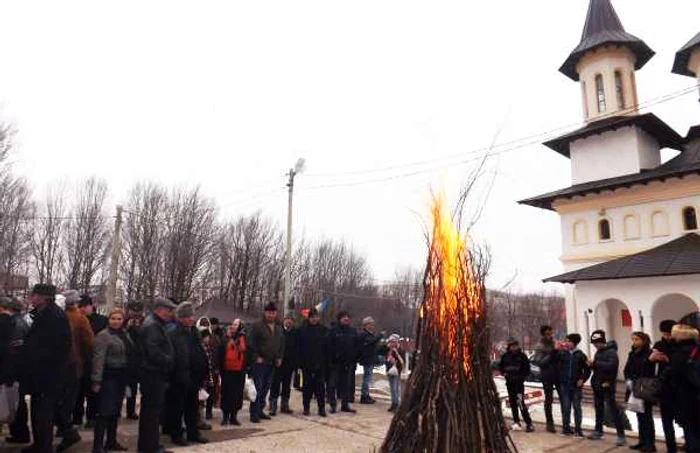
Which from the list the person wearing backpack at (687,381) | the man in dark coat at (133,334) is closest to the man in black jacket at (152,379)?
the man in dark coat at (133,334)

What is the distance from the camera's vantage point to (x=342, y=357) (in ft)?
33.0

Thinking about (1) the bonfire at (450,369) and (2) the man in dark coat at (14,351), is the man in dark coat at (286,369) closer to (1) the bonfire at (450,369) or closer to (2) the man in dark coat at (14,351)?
(2) the man in dark coat at (14,351)

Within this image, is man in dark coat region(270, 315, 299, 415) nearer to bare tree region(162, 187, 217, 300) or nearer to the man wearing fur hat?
the man wearing fur hat

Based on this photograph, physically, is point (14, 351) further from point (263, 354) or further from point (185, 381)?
point (263, 354)

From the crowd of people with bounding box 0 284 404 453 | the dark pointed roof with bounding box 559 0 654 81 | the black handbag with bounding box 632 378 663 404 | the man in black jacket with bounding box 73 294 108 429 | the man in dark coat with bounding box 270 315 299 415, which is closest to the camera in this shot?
the crowd of people with bounding box 0 284 404 453

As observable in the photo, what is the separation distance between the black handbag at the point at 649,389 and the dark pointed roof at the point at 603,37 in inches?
944

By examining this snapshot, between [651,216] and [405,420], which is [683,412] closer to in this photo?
[405,420]

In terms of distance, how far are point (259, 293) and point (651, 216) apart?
95.3ft

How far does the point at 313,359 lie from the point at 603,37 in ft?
83.1

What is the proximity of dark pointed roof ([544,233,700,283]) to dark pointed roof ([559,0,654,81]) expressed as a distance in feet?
38.5

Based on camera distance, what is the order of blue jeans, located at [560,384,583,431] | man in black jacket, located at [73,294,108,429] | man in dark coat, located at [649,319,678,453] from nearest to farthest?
man in dark coat, located at [649,319,678,453] → man in black jacket, located at [73,294,108,429] → blue jeans, located at [560,384,583,431]

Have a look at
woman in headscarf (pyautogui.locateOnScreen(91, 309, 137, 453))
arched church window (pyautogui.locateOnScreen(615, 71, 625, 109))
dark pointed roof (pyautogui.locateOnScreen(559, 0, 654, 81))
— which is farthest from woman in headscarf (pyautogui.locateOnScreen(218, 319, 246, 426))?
dark pointed roof (pyautogui.locateOnScreen(559, 0, 654, 81))

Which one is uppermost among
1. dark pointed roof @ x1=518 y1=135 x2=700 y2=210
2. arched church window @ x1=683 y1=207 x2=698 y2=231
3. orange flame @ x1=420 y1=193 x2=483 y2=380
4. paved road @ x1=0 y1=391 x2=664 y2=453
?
dark pointed roof @ x1=518 y1=135 x2=700 y2=210

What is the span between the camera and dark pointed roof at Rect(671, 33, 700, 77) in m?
24.4
